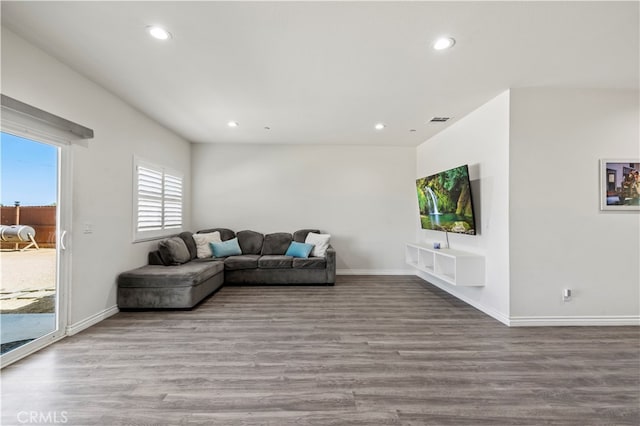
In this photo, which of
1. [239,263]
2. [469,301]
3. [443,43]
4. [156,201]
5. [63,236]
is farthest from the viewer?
[239,263]

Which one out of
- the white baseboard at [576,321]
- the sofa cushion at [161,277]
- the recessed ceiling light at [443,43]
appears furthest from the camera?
the sofa cushion at [161,277]

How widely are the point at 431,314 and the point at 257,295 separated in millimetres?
2511

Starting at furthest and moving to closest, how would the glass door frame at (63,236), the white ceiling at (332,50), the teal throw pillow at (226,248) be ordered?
the teal throw pillow at (226,248) → the glass door frame at (63,236) → the white ceiling at (332,50)

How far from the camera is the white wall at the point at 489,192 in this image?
3186mm

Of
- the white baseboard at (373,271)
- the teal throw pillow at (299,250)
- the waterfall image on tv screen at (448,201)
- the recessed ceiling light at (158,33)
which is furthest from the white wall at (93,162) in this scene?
the waterfall image on tv screen at (448,201)

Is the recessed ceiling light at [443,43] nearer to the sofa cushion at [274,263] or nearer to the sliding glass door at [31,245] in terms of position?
the sliding glass door at [31,245]

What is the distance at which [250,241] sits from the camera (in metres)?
5.49

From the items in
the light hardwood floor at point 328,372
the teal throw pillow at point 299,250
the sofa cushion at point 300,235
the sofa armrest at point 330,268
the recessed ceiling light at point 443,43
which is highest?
the recessed ceiling light at point 443,43

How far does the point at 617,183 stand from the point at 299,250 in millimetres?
4386

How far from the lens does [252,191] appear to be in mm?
5738

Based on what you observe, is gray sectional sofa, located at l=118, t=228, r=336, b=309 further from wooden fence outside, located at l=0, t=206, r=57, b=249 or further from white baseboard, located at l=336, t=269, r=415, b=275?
wooden fence outside, located at l=0, t=206, r=57, b=249

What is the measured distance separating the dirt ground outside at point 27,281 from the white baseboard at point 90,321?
0.28m

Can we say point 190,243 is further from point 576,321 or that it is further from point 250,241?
point 576,321

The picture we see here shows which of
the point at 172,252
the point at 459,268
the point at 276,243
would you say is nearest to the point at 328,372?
the point at 459,268
